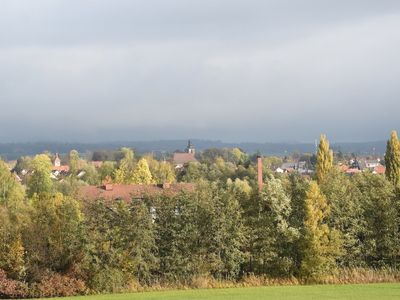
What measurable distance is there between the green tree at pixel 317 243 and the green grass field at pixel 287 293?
2672 millimetres

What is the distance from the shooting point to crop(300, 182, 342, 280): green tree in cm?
3844

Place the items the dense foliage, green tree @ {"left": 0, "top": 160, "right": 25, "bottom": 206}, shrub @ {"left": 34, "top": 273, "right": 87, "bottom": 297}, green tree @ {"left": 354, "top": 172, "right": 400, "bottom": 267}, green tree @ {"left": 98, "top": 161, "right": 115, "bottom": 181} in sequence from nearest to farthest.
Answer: shrub @ {"left": 34, "top": 273, "right": 87, "bottom": 297}
the dense foliage
green tree @ {"left": 354, "top": 172, "right": 400, "bottom": 267}
green tree @ {"left": 0, "top": 160, "right": 25, "bottom": 206}
green tree @ {"left": 98, "top": 161, "right": 115, "bottom": 181}

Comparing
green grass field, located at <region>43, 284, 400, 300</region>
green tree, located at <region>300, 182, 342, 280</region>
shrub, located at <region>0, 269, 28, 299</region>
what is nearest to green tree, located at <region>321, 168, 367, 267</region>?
green tree, located at <region>300, 182, 342, 280</region>

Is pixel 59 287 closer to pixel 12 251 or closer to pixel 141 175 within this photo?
pixel 12 251

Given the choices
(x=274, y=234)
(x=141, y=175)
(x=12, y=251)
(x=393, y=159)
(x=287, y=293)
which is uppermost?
(x=393, y=159)

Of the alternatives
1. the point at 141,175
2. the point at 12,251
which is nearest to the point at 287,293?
the point at 12,251

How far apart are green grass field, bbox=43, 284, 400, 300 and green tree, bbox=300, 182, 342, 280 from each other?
2.67m

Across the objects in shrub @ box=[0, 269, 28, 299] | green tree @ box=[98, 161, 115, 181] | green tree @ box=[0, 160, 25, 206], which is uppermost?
green tree @ box=[0, 160, 25, 206]

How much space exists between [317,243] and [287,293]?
22.6 ft

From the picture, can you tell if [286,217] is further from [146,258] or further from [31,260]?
[31,260]

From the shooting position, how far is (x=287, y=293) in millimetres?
32188

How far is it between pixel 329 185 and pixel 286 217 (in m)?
3.13

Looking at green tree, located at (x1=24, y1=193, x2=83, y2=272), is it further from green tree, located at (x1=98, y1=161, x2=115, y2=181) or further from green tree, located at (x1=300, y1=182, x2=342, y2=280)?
green tree, located at (x1=98, y1=161, x2=115, y2=181)

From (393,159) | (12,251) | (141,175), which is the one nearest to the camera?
(12,251)
